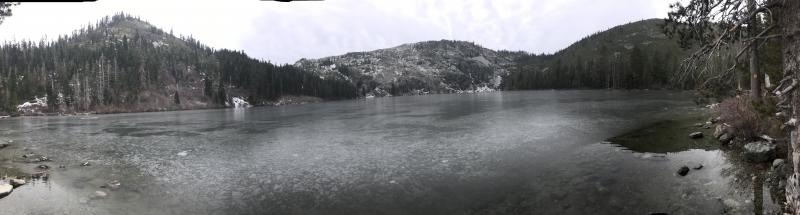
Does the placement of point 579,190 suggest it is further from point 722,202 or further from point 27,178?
point 27,178

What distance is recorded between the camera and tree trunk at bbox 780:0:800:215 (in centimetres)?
859

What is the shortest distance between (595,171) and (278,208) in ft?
53.4

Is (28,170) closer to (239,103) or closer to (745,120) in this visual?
(745,120)

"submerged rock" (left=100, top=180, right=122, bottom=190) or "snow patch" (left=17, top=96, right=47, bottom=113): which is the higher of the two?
"snow patch" (left=17, top=96, right=47, bottom=113)

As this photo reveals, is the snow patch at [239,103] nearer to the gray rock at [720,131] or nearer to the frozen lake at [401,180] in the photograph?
the frozen lake at [401,180]

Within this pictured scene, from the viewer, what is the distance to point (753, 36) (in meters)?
12.4

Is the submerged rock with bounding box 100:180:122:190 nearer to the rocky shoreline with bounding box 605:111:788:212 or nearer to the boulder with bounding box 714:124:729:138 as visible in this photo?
the rocky shoreline with bounding box 605:111:788:212

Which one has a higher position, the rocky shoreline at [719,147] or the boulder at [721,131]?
the boulder at [721,131]

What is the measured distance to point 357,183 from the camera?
2230 centimetres

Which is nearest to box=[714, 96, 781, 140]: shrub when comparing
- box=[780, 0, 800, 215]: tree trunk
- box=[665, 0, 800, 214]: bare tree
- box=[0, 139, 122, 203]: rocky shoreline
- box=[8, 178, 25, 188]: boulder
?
box=[665, 0, 800, 214]: bare tree

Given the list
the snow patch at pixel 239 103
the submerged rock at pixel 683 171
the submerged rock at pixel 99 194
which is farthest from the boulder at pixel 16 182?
the snow patch at pixel 239 103

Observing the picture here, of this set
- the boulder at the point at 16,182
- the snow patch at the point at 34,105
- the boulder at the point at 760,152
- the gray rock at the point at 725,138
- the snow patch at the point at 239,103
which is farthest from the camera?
the snow patch at the point at 239,103

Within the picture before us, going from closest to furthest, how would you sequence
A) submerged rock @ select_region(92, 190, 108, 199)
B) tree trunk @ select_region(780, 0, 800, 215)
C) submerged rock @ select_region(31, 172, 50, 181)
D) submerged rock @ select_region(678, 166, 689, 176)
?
tree trunk @ select_region(780, 0, 800, 215) → submerged rock @ select_region(678, 166, 689, 176) → submerged rock @ select_region(92, 190, 108, 199) → submerged rock @ select_region(31, 172, 50, 181)

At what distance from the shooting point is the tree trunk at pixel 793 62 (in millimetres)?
8594
